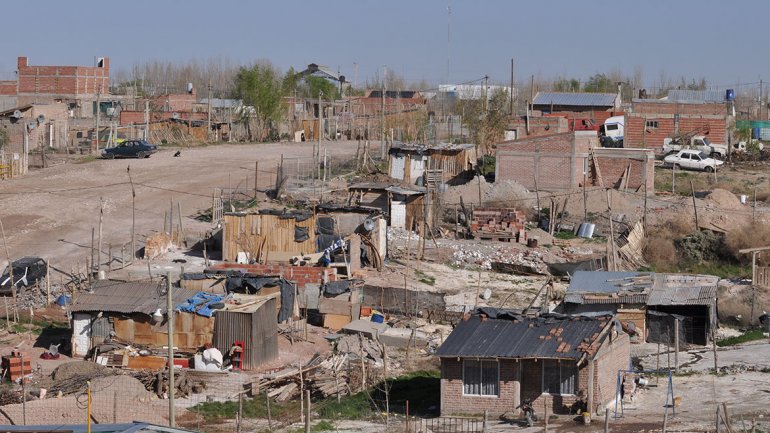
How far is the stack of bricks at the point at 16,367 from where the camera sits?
23172 millimetres

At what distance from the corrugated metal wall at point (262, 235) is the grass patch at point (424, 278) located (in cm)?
287

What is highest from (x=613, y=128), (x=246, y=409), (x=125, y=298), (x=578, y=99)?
(x=578, y=99)

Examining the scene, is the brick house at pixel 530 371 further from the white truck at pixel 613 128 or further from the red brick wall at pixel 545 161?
the white truck at pixel 613 128

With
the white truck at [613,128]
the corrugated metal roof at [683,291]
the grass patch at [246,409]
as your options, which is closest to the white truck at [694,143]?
the white truck at [613,128]

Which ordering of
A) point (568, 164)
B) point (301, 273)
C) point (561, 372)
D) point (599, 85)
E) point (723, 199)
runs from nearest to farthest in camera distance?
point (561, 372), point (301, 273), point (723, 199), point (568, 164), point (599, 85)

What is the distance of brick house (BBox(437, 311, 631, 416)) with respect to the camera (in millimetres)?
20453

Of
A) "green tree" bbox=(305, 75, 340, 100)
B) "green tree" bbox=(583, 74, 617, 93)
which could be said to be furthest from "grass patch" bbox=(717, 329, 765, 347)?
"green tree" bbox=(583, 74, 617, 93)

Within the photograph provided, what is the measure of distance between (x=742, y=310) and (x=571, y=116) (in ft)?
123

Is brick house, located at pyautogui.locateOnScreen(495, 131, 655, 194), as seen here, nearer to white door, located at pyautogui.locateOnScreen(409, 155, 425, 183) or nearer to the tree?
white door, located at pyautogui.locateOnScreen(409, 155, 425, 183)

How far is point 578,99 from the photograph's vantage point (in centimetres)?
7025

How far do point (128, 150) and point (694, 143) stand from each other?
83.9 ft

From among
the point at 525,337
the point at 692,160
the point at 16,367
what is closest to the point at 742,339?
the point at 525,337

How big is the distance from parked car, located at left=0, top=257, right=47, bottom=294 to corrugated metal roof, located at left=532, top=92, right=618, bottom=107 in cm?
4407

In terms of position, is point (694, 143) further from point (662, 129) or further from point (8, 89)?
point (8, 89)
